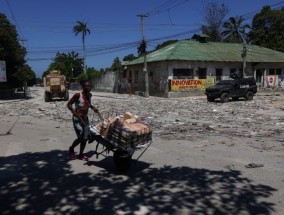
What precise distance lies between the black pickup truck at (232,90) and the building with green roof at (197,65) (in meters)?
8.30

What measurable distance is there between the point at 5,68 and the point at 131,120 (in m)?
34.2

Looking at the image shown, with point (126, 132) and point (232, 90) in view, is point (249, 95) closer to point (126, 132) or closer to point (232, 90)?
point (232, 90)

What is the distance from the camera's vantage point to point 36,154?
925cm

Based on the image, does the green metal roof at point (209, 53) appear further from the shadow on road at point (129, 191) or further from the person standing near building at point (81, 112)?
the shadow on road at point (129, 191)

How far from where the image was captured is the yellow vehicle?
3356cm

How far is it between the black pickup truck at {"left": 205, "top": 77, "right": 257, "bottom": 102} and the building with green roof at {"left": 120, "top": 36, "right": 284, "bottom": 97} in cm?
830

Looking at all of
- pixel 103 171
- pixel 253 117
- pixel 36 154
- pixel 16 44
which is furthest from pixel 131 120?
pixel 16 44

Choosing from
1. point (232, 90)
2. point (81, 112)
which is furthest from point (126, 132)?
point (232, 90)

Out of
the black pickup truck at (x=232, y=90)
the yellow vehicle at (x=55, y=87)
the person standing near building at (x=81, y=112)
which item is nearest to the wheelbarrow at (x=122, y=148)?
the person standing near building at (x=81, y=112)

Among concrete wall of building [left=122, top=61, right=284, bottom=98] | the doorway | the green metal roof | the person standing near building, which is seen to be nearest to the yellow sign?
concrete wall of building [left=122, top=61, right=284, bottom=98]

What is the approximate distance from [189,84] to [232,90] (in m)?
9.63

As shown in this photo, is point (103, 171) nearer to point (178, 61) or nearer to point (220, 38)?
point (178, 61)

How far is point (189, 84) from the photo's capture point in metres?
36.7

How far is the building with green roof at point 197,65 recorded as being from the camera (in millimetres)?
36406
